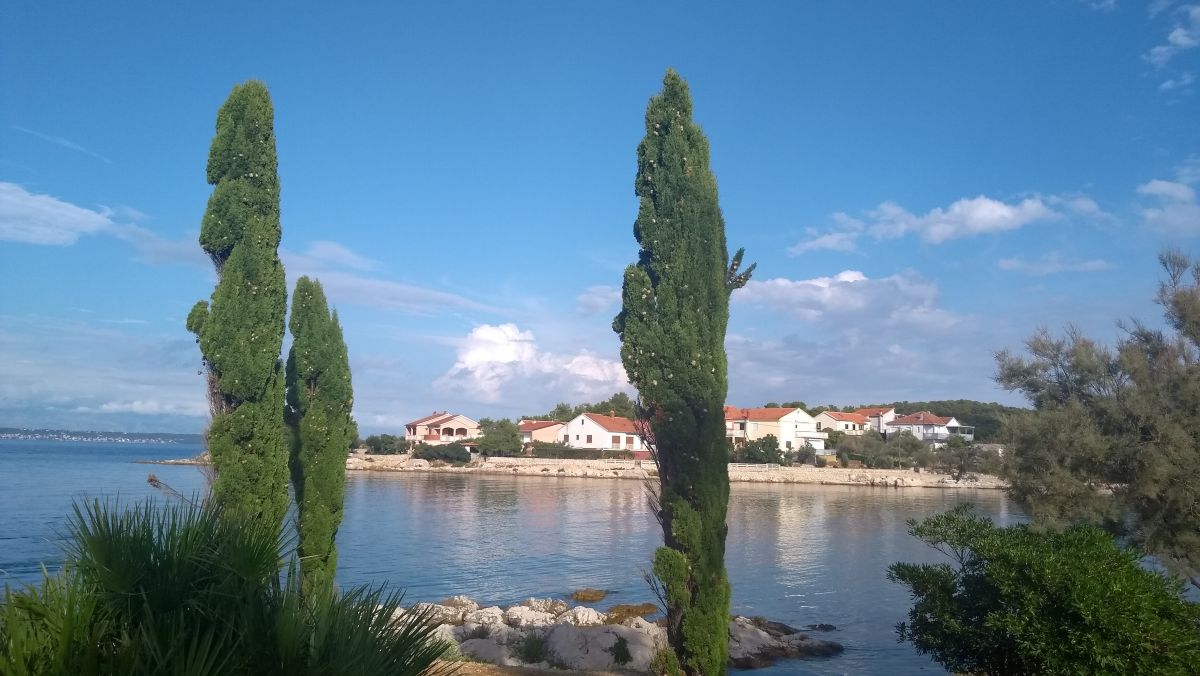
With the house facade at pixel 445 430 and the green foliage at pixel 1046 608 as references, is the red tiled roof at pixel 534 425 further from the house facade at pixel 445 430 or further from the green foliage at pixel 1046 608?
the green foliage at pixel 1046 608

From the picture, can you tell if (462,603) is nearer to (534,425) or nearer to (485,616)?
(485,616)

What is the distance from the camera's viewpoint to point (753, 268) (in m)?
13.0

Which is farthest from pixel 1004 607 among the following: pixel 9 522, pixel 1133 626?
pixel 9 522

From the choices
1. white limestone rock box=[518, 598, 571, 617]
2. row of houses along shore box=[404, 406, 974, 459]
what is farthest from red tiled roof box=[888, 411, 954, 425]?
white limestone rock box=[518, 598, 571, 617]

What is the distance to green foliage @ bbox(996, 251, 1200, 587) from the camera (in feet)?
40.8

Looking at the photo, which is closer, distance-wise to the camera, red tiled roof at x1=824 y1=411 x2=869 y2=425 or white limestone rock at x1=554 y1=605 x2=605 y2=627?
white limestone rock at x1=554 y1=605 x2=605 y2=627

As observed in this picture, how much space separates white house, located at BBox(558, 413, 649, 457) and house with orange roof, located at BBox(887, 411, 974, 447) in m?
31.9

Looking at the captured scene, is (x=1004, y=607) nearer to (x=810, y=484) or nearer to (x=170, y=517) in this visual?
(x=170, y=517)

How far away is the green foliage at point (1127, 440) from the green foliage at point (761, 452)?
68.8 metres

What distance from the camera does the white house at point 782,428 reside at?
93562mm

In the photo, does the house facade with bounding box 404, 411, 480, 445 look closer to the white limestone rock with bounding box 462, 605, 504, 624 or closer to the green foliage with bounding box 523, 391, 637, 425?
the green foliage with bounding box 523, 391, 637, 425

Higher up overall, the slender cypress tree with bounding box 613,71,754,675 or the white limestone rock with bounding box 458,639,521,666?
the slender cypress tree with bounding box 613,71,754,675

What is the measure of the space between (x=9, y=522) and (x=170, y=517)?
3949cm

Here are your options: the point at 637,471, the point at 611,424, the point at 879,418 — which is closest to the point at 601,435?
the point at 611,424
